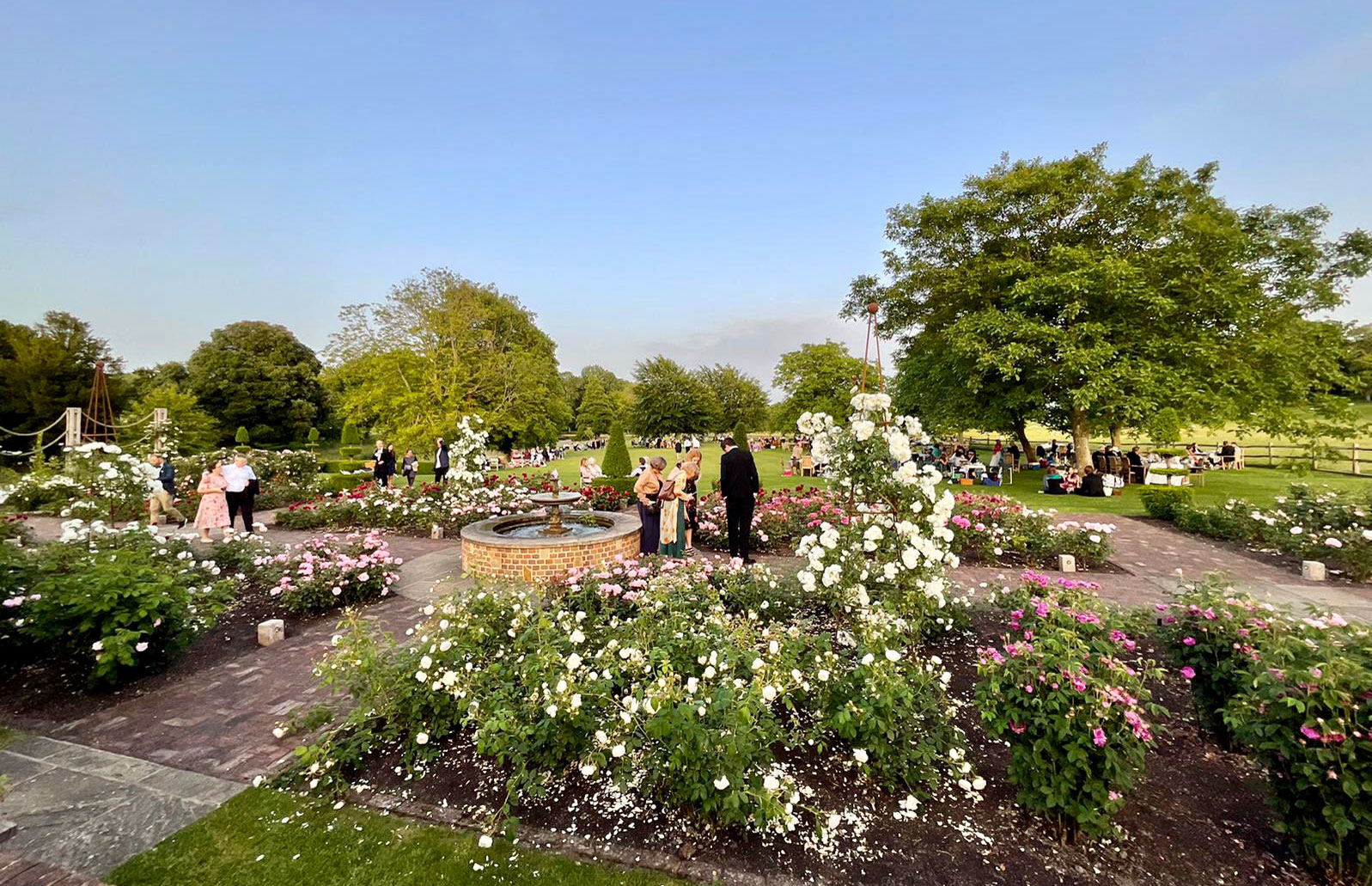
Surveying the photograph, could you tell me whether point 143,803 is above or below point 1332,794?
below

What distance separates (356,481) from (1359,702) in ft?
68.4

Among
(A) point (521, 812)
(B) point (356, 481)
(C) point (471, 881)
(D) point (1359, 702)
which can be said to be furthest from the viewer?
(B) point (356, 481)

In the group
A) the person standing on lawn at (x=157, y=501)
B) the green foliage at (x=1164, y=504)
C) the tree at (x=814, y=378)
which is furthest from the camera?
the tree at (x=814, y=378)

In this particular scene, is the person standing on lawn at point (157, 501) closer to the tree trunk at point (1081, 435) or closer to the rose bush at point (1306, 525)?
the rose bush at point (1306, 525)

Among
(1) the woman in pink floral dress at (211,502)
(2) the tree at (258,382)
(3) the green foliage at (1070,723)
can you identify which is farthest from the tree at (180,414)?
(3) the green foliage at (1070,723)

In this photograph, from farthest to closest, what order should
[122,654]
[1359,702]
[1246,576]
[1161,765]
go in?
[1246,576] < [122,654] < [1161,765] < [1359,702]

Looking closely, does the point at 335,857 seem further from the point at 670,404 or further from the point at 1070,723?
the point at 670,404

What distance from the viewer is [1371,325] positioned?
87.7ft

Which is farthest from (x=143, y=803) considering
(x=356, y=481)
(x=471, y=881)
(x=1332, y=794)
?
(x=356, y=481)

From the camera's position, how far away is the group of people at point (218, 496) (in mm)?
9820

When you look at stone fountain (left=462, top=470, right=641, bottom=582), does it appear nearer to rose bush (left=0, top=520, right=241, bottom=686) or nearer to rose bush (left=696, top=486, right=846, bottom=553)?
rose bush (left=696, top=486, right=846, bottom=553)

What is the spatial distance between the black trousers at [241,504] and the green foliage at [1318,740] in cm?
1387

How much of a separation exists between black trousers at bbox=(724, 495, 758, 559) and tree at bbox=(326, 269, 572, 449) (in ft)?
49.0

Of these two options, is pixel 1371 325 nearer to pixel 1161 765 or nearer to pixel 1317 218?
pixel 1317 218
